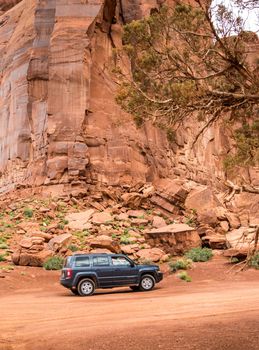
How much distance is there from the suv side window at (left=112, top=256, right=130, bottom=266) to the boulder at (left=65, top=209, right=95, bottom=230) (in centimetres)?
1113

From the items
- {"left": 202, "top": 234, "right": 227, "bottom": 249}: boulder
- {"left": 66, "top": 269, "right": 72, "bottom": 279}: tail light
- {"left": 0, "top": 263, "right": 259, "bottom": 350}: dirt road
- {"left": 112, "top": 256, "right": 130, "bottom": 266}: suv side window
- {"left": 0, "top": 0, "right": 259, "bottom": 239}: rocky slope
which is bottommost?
{"left": 0, "top": 263, "right": 259, "bottom": 350}: dirt road

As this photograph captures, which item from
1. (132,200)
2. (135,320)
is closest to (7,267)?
(135,320)

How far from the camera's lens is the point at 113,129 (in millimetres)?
34562

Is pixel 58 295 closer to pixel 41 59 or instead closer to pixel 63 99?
pixel 63 99

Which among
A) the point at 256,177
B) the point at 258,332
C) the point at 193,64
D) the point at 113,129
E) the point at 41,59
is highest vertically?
the point at 41,59

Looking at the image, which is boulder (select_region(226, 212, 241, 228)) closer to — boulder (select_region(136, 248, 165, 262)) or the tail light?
boulder (select_region(136, 248, 165, 262))

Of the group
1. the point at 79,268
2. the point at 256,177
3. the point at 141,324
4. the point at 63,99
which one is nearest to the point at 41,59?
Result: the point at 63,99

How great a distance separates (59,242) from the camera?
23.3 meters

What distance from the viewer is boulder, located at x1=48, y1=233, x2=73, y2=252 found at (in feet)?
76.0

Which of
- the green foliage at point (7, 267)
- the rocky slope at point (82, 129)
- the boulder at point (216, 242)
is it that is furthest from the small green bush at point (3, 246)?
the boulder at point (216, 242)

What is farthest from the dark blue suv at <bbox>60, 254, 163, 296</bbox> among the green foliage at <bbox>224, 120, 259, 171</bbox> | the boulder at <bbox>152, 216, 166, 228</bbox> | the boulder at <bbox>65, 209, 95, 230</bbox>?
the boulder at <bbox>152, 216, 166, 228</bbox>

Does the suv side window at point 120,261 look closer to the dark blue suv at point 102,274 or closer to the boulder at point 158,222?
the dark blue suv at point 102,274

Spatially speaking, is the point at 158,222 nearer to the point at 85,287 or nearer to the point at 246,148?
the point at 85,287

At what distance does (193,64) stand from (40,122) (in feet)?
82.9
